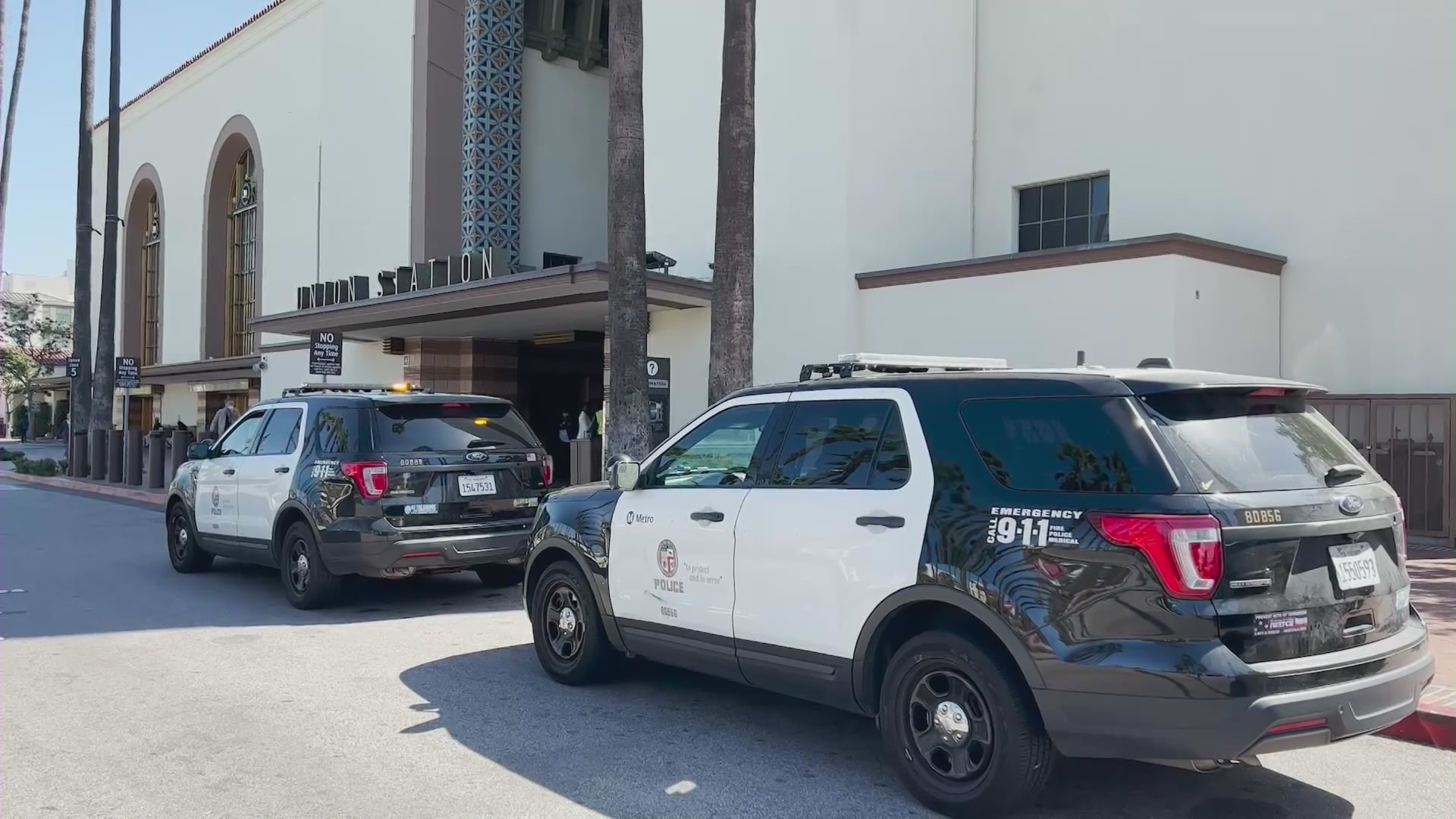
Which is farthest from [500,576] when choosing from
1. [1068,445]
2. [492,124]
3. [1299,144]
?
[492,124]

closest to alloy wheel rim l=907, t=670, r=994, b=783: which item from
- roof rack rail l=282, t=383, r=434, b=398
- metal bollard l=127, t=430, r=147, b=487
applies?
roof rack rail l=282, t=383, r=434, b=398

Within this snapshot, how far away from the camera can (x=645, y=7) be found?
709 inches

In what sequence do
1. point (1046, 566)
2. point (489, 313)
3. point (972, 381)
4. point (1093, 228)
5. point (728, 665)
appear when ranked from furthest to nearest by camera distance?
point (489, 313), point (1093, 228), point (728, 665), point (972, 381), point (1046, 566)

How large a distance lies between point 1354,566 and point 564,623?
4.30 metres

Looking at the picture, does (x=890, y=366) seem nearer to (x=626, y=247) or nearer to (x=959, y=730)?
(x=959, y=730)

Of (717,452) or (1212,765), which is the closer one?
(1212,765)

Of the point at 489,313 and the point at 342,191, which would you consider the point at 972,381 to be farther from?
the point at 342,191

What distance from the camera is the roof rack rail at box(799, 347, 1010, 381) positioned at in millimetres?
5586

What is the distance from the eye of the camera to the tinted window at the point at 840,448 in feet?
16.5

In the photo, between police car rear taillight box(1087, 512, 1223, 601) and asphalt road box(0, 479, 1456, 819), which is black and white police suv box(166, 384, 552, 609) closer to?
asphalt road box(0, 479, 1456, 819)

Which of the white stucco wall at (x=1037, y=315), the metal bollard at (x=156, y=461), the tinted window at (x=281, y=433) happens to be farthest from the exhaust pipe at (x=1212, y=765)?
the metal bollard at (x=156, y=461)

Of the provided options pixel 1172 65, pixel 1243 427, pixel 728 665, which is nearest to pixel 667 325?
pixel 1172 65

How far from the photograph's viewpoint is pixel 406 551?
8.85 m

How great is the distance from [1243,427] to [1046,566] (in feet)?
3.25
